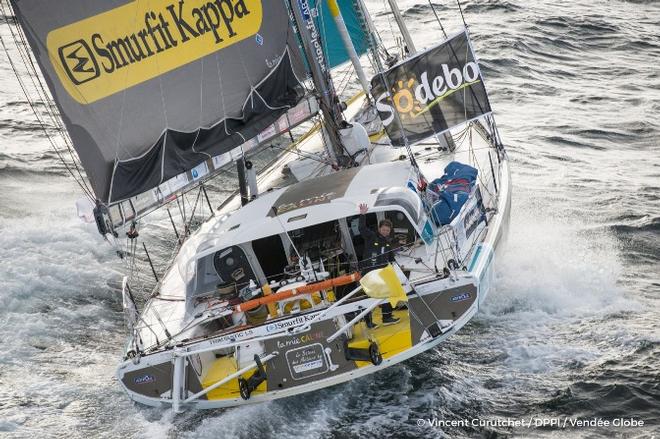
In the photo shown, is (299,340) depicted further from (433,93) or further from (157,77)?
(433,93)

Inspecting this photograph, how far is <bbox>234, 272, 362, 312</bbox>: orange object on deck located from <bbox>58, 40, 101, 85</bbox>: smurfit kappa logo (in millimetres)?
2979

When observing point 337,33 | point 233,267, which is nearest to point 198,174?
point 233,267

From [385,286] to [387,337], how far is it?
815 mm

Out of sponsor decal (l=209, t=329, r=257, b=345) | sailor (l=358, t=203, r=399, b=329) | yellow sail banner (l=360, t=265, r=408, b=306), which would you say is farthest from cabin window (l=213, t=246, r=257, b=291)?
yellow sail banner (l=360, t=265, r=408, b=306)

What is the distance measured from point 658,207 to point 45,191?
34.2ft

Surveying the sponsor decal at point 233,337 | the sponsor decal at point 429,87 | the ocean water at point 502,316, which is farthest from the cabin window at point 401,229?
the sponsor decal at point 233,337

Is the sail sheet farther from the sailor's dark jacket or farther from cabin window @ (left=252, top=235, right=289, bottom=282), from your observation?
the sailor's dark jacket

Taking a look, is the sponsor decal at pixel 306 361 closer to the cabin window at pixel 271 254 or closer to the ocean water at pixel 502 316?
the ocean water at pixel 502 316

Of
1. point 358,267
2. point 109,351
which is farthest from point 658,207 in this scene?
point 109,351

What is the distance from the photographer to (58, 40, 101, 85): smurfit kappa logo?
32.2 feet

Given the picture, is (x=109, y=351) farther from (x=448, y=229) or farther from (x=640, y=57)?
(x=640, y=57)

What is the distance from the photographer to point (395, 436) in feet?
29.6

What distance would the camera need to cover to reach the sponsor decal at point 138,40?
988 cm

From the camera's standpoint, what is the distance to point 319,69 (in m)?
12.4
